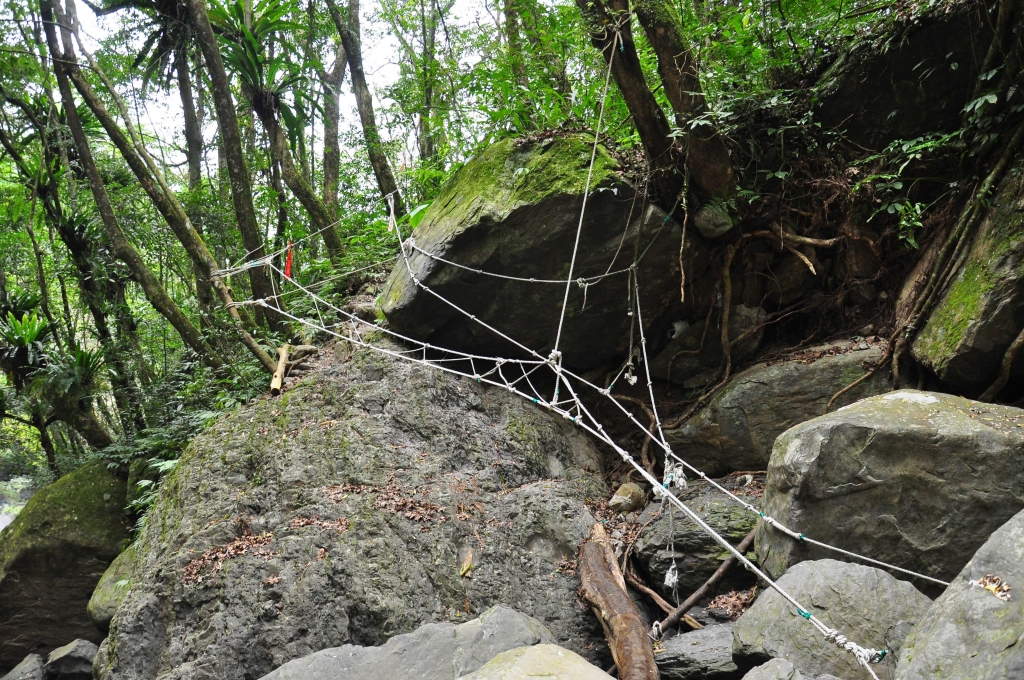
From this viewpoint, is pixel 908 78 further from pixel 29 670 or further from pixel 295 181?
pixel 29 670

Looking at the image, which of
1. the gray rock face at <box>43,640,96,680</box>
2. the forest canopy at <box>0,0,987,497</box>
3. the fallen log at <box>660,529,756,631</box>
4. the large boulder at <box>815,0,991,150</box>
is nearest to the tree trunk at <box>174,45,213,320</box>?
the forest canopy at <box>0,0,987,497</box>

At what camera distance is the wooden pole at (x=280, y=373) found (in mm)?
5582

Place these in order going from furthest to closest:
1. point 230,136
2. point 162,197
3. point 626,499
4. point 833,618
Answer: point 230,136 < point 162,197 < point 626,499 < point 833,618

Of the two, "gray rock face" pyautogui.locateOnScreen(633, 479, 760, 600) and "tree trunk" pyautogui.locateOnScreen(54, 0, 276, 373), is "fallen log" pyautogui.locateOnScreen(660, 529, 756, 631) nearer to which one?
"gray rock face" pyautogui.locateOnScreen(633, 479, 760, 600)

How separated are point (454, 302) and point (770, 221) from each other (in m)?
2.57

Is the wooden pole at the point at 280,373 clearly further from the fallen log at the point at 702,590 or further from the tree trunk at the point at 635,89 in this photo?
the fallen log at the point at 702,590

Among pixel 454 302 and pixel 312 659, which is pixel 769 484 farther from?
pixel 454 302

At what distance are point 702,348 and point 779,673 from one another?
129 inches

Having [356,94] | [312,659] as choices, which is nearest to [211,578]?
[312,659]

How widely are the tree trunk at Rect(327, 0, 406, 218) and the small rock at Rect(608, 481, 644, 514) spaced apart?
5.23 meters

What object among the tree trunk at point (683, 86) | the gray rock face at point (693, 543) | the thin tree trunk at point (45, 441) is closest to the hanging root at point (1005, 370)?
the gray rock face at point (693, 543)

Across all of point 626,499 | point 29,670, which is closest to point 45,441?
point 29,670

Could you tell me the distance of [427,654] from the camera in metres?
2.92

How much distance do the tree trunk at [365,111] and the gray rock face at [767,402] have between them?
17.5 feet
